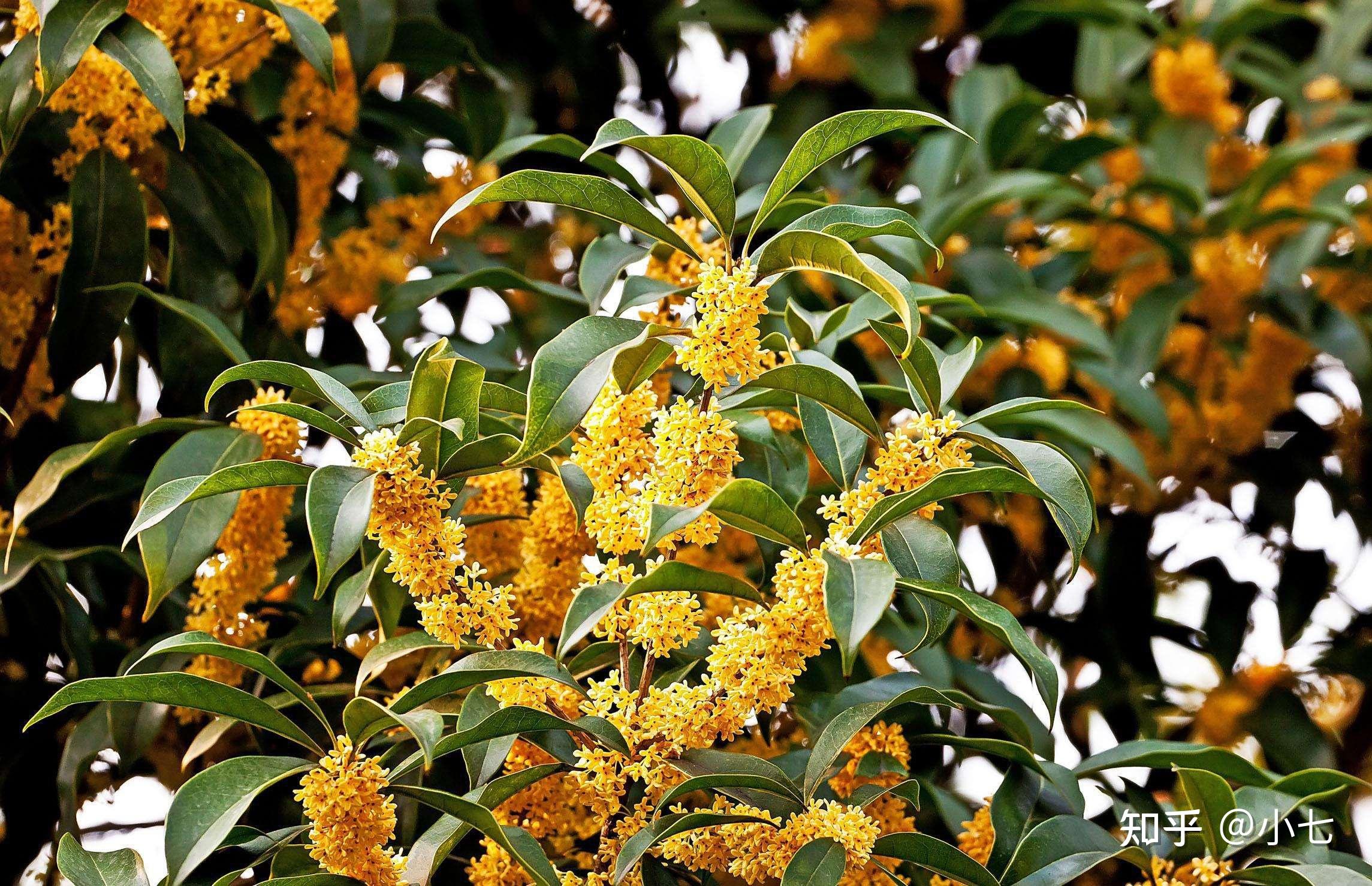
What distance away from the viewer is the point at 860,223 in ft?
2.40

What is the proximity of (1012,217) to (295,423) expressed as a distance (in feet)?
4.01

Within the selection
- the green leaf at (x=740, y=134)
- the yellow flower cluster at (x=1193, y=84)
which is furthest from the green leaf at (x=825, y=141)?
the yellow flower cluster at (x=1193, y=84)

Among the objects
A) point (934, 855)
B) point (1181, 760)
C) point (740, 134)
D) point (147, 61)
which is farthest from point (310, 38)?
point (1181, 760)

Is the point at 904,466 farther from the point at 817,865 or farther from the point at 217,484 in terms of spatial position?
the point at 217,484

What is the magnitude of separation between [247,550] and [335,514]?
438 mm

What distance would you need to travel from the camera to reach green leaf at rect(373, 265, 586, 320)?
115 cm

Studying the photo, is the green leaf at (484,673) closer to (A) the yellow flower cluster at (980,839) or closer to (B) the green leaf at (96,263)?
(A) the yellow flower cluster at (980,839)

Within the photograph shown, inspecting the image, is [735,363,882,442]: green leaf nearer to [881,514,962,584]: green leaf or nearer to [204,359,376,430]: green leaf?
[881,514,962,584]: green leaf

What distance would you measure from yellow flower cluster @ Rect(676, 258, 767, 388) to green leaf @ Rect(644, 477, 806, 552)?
8 cm

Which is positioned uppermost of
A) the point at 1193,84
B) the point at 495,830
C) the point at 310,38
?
the point at 1193,84

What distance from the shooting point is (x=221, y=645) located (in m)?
0.68

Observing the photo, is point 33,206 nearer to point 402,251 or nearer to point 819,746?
point 402,251

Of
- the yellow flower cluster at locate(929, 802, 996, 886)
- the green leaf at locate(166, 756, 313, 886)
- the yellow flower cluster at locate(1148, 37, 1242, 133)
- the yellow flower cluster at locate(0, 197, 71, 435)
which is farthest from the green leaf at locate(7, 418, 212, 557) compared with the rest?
the yellow flower cluster at locate(1148, 37, 1242, 133)

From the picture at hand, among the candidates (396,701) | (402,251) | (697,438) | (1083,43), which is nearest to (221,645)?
(396,701)
